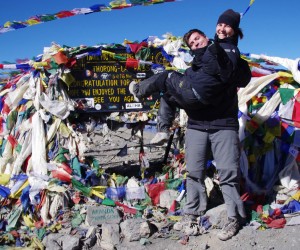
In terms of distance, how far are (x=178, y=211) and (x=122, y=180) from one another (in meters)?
1.12

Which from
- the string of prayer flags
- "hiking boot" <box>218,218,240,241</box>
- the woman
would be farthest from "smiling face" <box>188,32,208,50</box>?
"hiking boot" <box>218,218,240,241</box>

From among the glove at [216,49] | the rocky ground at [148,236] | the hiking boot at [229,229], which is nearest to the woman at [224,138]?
the hiking boot at [229,229]

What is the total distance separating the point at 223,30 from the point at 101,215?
2.90m

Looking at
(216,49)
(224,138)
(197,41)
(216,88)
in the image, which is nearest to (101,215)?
(224,138)

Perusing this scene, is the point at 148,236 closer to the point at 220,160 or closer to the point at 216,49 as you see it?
the point at 220,160

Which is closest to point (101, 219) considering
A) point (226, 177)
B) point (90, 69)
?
point (226, 177)

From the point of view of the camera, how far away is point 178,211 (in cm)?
598

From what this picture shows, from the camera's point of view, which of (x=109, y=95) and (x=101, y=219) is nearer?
(x=101, y=219)

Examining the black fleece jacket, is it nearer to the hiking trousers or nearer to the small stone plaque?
the hiking trousers

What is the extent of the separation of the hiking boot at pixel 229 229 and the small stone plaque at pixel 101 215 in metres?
1.49

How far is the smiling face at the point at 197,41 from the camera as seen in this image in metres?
4.68

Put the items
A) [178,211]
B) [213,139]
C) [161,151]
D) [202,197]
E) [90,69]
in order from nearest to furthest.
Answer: [213,139] → [202,197] → [178,211] → [90,69] → [161,151]

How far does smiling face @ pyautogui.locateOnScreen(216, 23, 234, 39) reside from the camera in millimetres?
4602

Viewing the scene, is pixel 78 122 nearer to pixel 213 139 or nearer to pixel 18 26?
pixel 18 26
